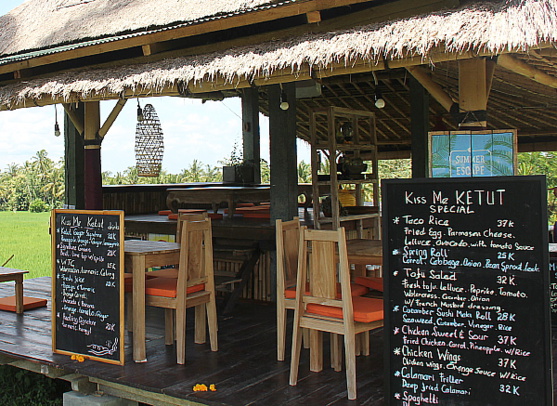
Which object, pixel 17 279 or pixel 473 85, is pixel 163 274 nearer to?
pixel 17 279

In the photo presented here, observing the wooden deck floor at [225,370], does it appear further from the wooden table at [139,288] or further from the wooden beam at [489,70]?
Result: the wooden beam at [489,70]

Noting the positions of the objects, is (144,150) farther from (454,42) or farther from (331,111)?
(454,42)

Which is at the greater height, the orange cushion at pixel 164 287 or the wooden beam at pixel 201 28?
the wooden beam at pixel 201 28

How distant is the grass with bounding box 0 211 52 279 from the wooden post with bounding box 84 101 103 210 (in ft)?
24.0

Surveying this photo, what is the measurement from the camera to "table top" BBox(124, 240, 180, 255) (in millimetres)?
4367

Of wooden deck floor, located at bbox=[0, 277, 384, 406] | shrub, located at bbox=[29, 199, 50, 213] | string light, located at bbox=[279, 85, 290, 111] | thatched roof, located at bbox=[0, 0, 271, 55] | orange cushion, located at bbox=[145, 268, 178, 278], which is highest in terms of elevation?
thatched roof, located at bbox=[0, 0, 271, 55]

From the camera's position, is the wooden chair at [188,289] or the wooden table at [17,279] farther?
the wooden table at [17,279]

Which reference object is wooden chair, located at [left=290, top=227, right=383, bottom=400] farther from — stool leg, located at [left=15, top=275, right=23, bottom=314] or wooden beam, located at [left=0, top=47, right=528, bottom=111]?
stool leg, located at [left=15, top=275, right=23, bottom=314]

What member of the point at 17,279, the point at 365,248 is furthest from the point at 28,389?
the point at 365,248

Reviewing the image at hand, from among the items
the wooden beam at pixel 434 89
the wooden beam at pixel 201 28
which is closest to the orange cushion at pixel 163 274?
the wooden beam at pixel 201 28

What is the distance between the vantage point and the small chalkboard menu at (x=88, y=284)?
4.27 m

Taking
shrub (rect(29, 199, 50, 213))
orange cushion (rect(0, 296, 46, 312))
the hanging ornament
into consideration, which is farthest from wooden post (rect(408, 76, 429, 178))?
shrub (rect(29, 199, 50, 213))

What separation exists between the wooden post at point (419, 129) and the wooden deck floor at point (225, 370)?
329 centimetres

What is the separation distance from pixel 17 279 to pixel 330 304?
3341 millimetres
